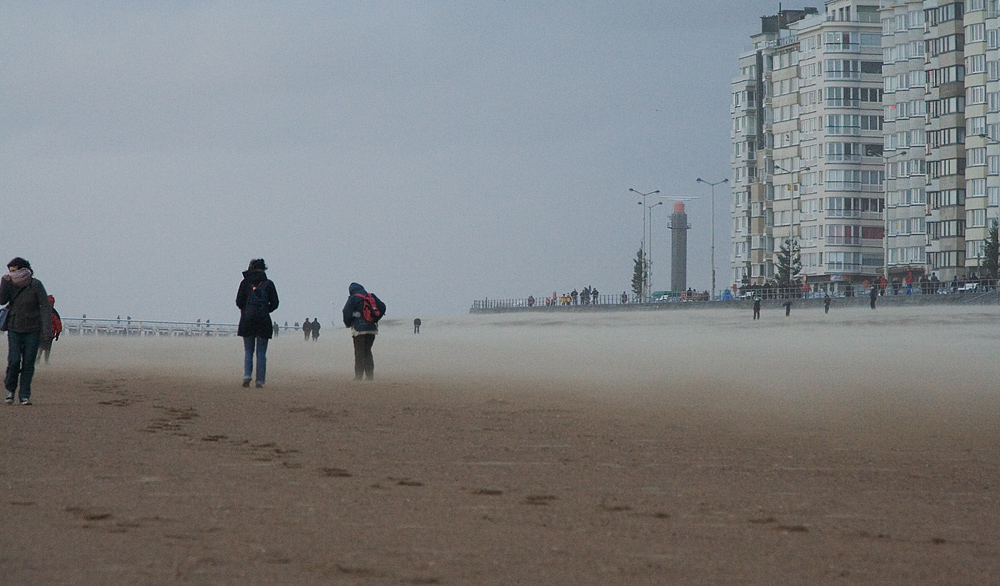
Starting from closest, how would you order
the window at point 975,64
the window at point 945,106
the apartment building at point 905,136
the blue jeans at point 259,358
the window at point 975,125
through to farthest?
1. the blue jeans at point 259,358
2. the window at point 975,64
3. the window at point 975,125
4. the window at point 945,106
5. the apartment building at point 905,136

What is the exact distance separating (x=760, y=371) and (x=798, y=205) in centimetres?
11036

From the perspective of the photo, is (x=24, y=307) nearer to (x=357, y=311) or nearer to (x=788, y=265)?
(x=357, y=311)

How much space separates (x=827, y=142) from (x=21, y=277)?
120332 mm

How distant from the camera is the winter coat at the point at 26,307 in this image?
1770cm

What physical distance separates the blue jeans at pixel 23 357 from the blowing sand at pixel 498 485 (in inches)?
13.4

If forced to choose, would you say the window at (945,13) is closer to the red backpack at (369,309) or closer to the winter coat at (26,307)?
the red backpack at (369,309)

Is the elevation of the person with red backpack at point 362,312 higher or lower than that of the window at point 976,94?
lower

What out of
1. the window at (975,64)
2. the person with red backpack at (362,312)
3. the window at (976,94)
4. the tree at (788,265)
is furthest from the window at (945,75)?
the person with red backpack at (362,312)

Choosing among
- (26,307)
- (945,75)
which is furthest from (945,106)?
(26,307)

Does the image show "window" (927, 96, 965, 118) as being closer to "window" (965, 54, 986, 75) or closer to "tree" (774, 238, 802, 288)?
"window" (965, 54, 986, 75)

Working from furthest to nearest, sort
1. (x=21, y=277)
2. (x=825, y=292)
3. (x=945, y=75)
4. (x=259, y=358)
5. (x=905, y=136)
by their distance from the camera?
(x=905, y=136) → (x=945, y=75) → (x=825, y=292) → (x=259, y=358) → (x=21, y=277)

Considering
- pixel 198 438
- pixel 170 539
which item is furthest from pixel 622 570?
pixel 198 438

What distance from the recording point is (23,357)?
18.0 meters

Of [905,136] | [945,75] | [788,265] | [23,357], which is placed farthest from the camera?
[788,265]
